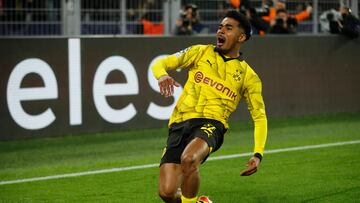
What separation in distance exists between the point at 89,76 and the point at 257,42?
3.83 m

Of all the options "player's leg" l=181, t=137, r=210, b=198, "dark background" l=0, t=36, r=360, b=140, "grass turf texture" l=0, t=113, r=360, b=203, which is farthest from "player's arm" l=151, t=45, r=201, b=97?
"dark background" l=0, t=36, r=360, b=140

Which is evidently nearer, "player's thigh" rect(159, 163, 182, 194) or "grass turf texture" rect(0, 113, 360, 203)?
"player's thigh" rect(159, 163, 182, 194)

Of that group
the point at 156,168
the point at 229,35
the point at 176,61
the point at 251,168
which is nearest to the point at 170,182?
the point at 251,168

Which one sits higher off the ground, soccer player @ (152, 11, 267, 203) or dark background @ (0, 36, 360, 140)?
soccer player @ (152, 11, 267, 203)

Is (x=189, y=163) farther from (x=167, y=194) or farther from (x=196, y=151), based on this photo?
(x=167, y=194)

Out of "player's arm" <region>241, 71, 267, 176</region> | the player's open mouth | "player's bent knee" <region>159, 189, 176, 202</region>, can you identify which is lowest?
"player's bent knee" <region>159, 189, 176, 202</region>

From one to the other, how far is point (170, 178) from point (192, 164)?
26 cm

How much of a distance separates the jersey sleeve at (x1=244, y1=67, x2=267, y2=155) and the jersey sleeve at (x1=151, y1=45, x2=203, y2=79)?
1.76 feet

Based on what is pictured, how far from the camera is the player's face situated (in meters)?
7.79

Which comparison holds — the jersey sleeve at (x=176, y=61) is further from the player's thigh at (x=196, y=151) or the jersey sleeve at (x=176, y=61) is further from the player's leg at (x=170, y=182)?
the player's leg at (x=170, y=182)

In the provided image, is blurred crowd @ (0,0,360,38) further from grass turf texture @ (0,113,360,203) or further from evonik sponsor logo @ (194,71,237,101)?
evonik sponsor logo @ (194,71,237,101)

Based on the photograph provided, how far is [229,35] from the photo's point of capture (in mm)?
7797

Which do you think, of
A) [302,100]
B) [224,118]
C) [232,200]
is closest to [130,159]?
[232,200]

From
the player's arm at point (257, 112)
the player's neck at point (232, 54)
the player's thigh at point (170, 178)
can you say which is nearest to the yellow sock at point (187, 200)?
the player's thigh at point (170, 178)
